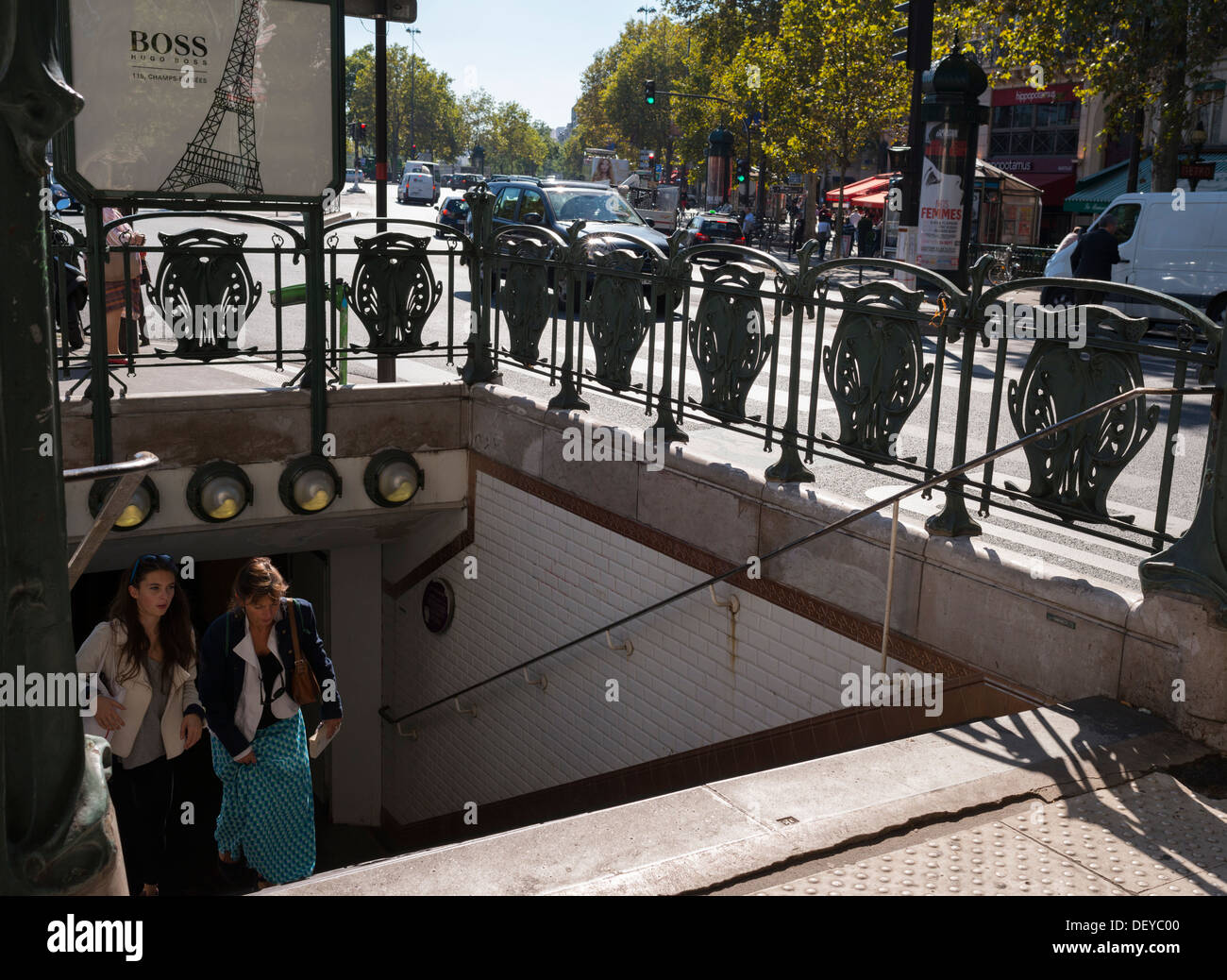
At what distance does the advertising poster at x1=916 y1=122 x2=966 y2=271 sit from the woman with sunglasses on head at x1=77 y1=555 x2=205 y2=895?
15168mm

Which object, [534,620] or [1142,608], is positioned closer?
[1142,608]

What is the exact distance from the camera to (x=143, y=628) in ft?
18.8

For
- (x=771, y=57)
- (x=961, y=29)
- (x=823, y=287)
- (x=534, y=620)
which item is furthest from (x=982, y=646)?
(x=771, y=57)

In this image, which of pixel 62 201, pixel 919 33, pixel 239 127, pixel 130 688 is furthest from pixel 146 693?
pixel 62 201

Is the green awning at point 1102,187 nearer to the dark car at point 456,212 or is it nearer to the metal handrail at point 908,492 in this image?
the dark car at point 456,212

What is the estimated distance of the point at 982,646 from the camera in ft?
18.5

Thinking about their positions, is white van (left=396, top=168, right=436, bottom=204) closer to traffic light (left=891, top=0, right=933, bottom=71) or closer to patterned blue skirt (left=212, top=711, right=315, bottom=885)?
traffic light (left=891, top=0, right=933, bottom=71)

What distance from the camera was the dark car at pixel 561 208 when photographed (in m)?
20.5

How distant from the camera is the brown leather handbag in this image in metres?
5.68

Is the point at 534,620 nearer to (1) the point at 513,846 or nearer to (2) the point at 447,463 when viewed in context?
(2) the point at 447,463

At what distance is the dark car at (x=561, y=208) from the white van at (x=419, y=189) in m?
52.7

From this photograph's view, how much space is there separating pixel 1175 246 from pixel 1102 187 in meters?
17.9

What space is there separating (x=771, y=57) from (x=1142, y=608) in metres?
38.8

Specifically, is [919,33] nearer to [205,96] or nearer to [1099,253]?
[1099,253]
